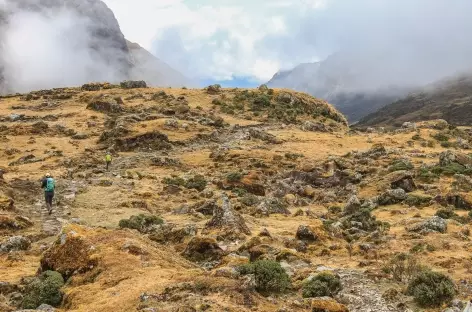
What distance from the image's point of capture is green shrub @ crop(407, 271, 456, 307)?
11.7 meters

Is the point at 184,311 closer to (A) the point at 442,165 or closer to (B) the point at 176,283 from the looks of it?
(B) the point at 176,283

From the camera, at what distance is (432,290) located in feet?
38.7

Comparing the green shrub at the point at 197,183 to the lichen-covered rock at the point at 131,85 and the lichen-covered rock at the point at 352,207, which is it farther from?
the lichen-covered rock at the point at 131,85

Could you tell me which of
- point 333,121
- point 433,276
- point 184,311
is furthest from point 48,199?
point 333,121

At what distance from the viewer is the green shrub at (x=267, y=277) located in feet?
40.8

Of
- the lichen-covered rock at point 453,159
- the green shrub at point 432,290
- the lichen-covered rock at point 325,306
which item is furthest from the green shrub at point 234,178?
the lichen-covered rock at point 325,306

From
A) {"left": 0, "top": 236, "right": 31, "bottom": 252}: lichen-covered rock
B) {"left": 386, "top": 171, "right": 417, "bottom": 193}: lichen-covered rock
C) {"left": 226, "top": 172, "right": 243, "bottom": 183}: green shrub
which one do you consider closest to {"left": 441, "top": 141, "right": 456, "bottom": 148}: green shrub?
{"left": 386, "top": 171, "right": 417, "bottom": 193}: lichen-covered rock

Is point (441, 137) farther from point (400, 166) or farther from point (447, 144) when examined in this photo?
point (400, 166)

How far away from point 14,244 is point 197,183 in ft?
55.6

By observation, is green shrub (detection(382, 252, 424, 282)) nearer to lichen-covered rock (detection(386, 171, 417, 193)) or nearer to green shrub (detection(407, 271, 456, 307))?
green shrub (detection(407, 271, 456, 307))

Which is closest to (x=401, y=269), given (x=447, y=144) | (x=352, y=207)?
(x=352, y=207)

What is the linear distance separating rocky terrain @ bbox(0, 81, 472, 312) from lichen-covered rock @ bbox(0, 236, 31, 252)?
0.17 feet

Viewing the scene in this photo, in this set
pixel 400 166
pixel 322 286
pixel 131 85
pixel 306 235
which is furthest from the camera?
pixel 131 85

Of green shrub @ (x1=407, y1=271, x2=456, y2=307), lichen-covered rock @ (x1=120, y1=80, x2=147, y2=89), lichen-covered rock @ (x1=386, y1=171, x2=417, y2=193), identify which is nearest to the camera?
green shrub @ (x1=407, y1=271, x2=456, y2=307)
